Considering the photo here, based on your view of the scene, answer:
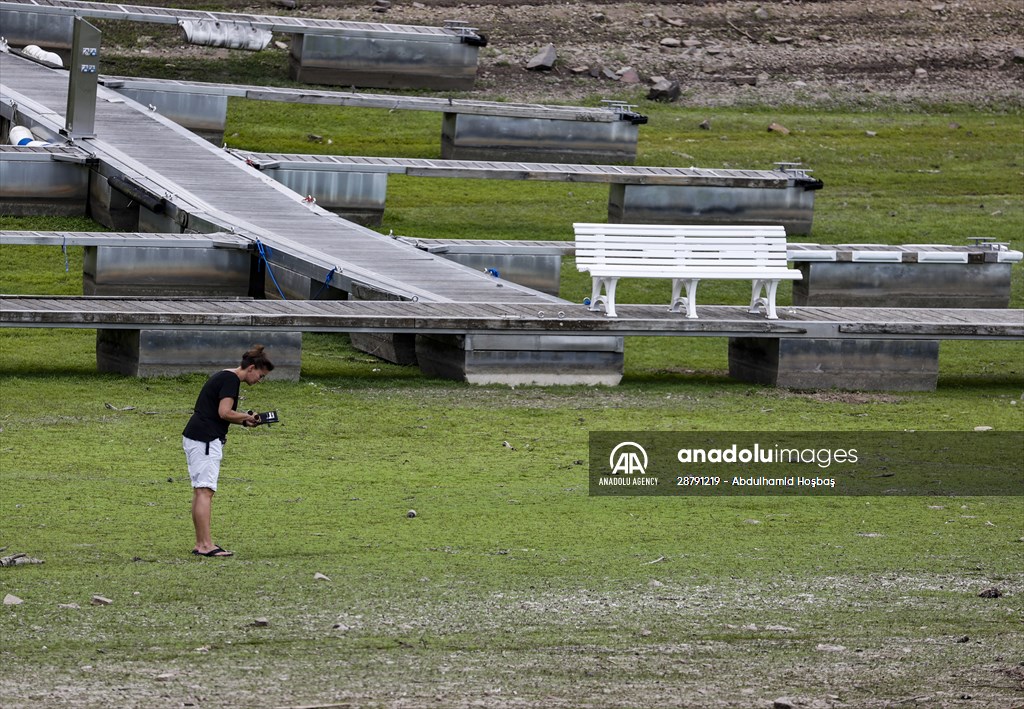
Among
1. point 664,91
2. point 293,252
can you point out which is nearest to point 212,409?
point 293,252

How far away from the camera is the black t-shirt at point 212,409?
10.8 metres

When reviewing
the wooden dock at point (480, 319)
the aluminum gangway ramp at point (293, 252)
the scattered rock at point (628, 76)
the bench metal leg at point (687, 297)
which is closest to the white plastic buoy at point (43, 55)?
the aluminum gangway ramp at point (293, 252)

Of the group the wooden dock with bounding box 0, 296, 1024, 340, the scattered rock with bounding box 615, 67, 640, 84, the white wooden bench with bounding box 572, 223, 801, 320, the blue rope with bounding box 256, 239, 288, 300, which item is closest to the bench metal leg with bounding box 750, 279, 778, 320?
the white wooden bench with bounding box 572, 223, 801, 320

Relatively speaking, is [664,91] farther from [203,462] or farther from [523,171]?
[203,462]

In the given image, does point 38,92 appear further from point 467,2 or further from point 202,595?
point 202,595

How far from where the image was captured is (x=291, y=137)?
28.1 metres

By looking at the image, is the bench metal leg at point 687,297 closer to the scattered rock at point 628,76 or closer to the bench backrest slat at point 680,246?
the bench backrest slat at point 680,246

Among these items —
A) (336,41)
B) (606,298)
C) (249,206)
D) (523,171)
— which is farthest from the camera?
(336,41)

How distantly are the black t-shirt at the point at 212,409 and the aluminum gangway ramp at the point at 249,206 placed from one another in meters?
7.07

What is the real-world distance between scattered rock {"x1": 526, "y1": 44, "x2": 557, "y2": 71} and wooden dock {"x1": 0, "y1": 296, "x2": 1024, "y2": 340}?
48.5ft

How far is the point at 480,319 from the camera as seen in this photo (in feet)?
54.9

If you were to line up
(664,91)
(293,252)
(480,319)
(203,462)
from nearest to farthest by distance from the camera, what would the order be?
(203,462), (480,319), (293,252), (664,91)

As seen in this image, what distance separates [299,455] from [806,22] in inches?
961

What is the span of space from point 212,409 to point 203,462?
1.08 ft
